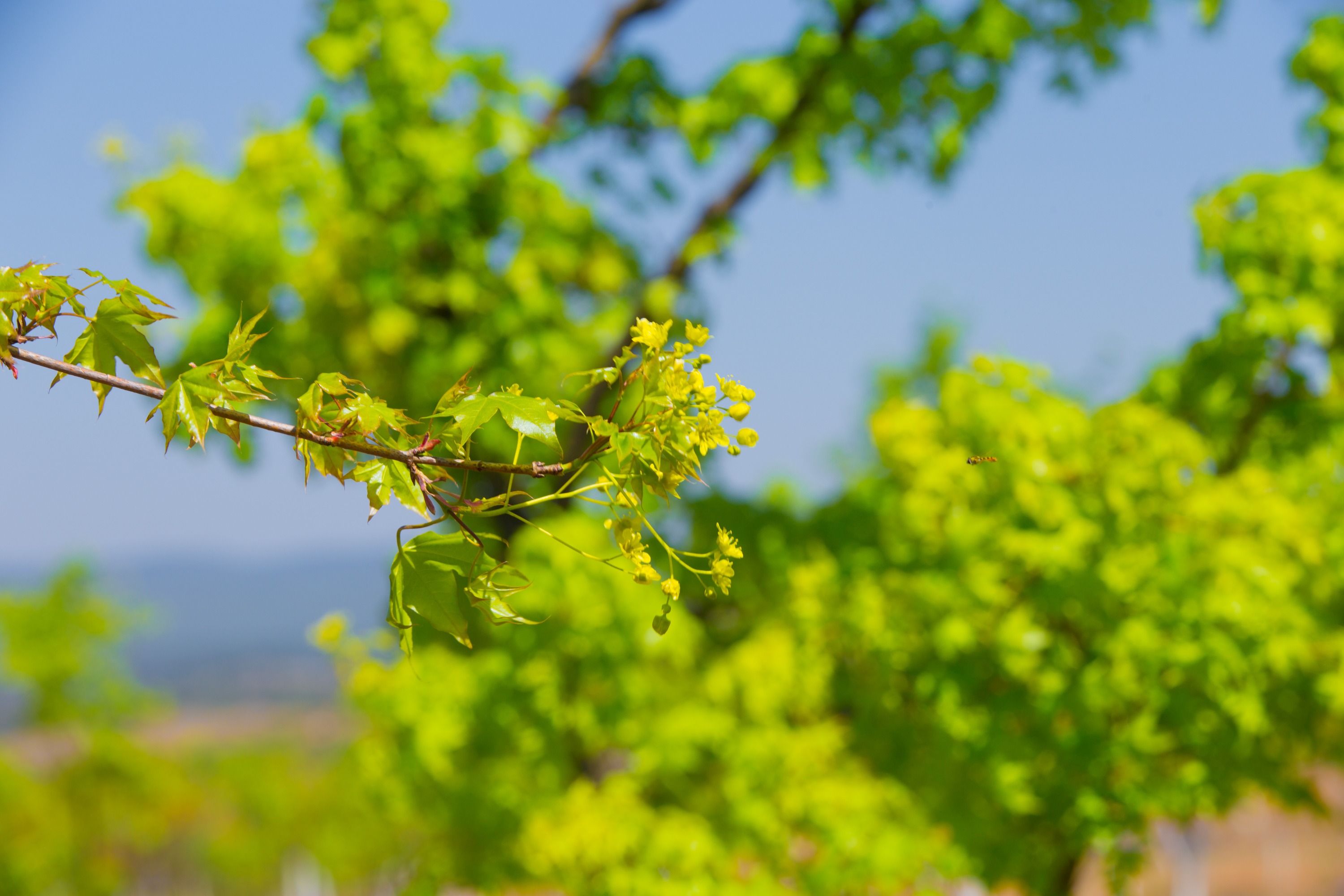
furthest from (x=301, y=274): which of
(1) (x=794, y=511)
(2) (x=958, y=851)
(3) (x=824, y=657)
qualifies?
(2) (x=958, y=851)

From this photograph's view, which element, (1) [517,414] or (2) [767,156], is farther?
(2) [767,156]

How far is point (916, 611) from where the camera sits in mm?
6223

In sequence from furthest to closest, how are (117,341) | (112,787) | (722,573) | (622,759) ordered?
(112,787) → (622,759) → (117,341) → (722,573)

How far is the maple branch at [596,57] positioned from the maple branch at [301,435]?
21.5 feet

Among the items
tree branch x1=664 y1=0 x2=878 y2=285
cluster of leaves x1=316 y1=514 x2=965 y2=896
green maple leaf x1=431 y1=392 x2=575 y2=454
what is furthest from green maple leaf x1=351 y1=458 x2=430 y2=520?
tree branch x1=664 y1=0 x2=878 y2=285

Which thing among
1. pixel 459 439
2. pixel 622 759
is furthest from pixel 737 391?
pixel 622 759

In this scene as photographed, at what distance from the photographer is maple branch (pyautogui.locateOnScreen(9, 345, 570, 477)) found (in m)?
1.68

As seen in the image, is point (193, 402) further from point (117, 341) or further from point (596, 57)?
point (596, 57)

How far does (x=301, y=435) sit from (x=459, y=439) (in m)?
0.25

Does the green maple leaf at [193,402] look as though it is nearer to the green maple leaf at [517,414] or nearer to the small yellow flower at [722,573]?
the green maple leaf at [517,414]

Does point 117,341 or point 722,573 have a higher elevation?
point 117,341

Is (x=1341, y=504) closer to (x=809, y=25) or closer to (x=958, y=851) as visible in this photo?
(x=958, y=851)

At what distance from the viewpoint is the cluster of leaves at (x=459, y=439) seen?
1769mm

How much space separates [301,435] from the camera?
174 centimetres
